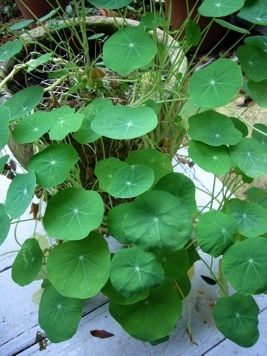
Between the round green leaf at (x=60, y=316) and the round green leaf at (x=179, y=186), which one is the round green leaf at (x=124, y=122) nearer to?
the round green leaf at (x=179, y=186)

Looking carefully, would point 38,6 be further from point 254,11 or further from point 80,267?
point 80,267

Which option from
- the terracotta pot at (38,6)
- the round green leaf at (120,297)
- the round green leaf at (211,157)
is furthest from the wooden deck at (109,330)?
the terracotta pot at (38,6)

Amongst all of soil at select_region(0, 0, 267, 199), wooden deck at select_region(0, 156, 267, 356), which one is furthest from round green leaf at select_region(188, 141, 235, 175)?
wooden deck at select_region(0, 156, 267, 356)

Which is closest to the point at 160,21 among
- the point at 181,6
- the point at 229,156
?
the point at 229,156

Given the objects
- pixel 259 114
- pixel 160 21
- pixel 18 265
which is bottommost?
pixel 259 114

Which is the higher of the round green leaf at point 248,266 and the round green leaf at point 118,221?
the round green leaf at point 118,221

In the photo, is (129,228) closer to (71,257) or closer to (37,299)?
(71,257)
